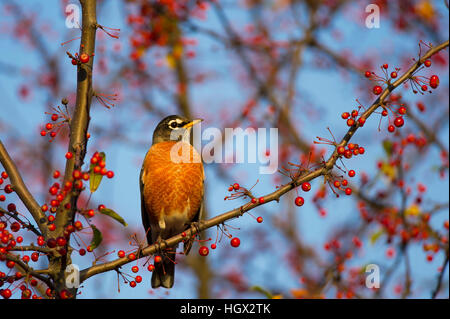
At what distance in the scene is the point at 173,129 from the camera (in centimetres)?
544

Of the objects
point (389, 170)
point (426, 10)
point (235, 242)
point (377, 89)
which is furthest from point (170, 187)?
point (426, 10)

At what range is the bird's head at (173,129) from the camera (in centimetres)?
540

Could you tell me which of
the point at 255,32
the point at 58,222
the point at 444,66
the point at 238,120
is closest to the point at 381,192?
the point at 238,120

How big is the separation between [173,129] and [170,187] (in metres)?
0.85

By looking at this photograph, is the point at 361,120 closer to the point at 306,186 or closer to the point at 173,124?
the point at 306,186

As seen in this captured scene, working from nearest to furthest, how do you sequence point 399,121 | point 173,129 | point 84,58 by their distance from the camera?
point 84,58, point 399,121, point 173,129

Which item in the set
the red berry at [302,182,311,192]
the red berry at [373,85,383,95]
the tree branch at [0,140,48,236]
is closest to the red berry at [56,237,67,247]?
the tree branch at [0,140,48,236]

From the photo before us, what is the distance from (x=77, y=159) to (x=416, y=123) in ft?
13.8

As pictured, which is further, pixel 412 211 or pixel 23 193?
→ pixel 412 211

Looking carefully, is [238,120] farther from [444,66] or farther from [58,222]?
[58,222]

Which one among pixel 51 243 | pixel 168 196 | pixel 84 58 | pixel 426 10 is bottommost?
pixel 51 243

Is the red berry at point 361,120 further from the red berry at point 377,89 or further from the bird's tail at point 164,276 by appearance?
the bird's tail at point 164,276

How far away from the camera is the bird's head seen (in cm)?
540

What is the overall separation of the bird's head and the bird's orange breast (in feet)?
1.48
